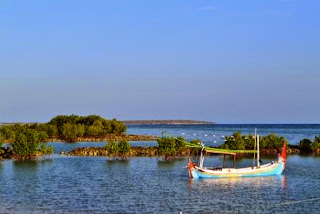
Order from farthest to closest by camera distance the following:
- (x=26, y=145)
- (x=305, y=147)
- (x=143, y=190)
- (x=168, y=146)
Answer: (x=305, y=147) → (x=168, y=146) → (x=26, y=145) → (x=143, y=190)

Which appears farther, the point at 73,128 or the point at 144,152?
the point at 73,128

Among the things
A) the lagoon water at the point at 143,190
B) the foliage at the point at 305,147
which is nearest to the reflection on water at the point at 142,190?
the lagoon water at the point at 143,190

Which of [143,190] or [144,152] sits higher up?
[144,152]

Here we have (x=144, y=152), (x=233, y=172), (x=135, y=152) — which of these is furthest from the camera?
(x=144, y=152)

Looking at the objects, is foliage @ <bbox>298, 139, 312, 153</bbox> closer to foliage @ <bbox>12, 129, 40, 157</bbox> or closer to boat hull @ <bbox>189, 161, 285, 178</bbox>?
boat hull @ <bbox>189, 161, 285, 178</bbox>

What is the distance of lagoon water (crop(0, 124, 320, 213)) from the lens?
3806 cm

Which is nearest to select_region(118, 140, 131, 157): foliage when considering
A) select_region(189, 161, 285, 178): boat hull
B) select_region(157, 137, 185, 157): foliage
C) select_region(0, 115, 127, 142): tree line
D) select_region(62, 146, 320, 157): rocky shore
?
select_region(62, 146, 320, 157): rocky shore

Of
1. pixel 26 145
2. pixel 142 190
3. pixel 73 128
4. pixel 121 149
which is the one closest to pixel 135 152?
pixel 121 149

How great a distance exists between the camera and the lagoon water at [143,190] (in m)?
38.1

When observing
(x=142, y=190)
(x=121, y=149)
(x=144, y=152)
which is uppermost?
(x=121, y=149)

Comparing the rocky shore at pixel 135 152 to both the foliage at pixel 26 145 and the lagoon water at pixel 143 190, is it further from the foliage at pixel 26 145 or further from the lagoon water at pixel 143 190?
the lagoon water at pixel 143 190

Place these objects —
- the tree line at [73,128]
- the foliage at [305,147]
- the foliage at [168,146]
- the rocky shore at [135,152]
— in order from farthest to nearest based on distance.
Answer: the tree line at [73,128], the foliage at [305,147], the rocky shore at [135,152], the foliage at [168,146]

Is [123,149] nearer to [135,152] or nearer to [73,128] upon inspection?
[135,152]

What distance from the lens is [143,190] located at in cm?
4656
